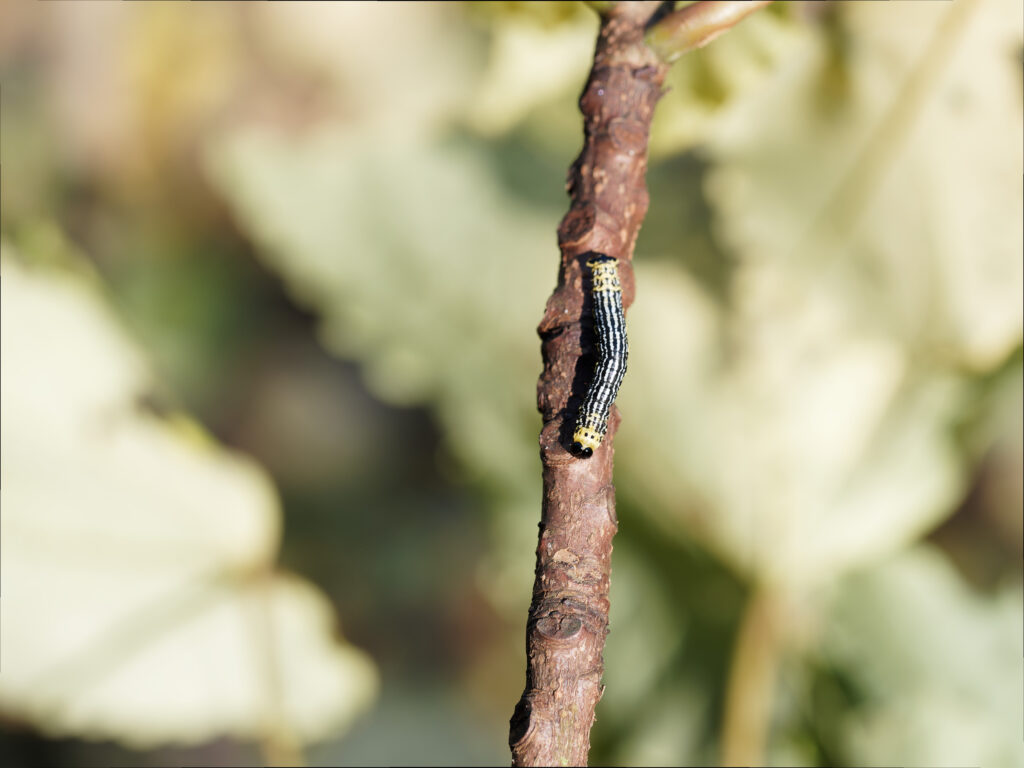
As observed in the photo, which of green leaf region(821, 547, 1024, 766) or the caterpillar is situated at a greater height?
the caterpillar

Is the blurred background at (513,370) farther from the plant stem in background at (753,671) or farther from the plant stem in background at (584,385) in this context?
the plant stem in background at (584,385)

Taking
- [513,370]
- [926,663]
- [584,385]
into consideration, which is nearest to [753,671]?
Result: [926,663]

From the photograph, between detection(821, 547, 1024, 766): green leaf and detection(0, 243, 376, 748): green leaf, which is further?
detection(0, 243, 376, 748): green leaf

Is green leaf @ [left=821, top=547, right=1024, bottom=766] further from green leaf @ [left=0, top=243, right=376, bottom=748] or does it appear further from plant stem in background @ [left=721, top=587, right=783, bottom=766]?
green leaf @ [left=0, top=243, right=376, bottom=748]

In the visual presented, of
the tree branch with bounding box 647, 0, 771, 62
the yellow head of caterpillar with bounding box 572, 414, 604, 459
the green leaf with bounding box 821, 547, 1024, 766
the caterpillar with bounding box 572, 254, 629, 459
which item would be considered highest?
the tree branch with bounding box 647, 0, 771, 62

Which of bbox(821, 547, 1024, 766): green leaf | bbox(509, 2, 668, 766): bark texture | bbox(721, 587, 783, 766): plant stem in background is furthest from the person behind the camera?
bbox(721, 587, 783, 766): plant stem in background

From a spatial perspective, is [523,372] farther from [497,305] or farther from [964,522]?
[964,522]

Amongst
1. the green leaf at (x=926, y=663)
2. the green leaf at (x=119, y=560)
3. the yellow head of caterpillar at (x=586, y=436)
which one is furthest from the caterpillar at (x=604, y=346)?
the green leaf at (x=119, y=560)


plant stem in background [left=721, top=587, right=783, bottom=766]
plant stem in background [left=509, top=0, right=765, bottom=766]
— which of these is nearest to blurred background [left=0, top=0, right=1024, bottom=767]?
plant stem in background [left=721, top=587, right=783, bottom=766]
